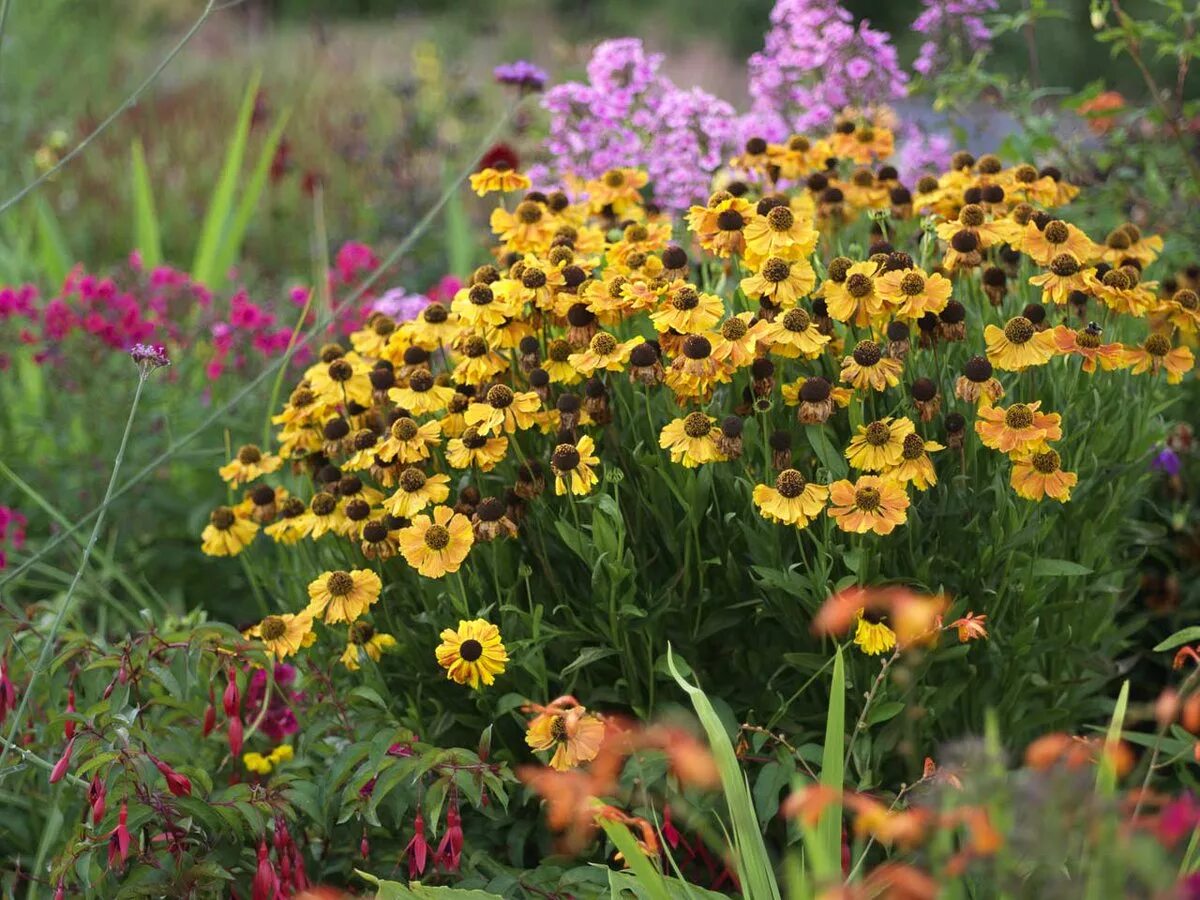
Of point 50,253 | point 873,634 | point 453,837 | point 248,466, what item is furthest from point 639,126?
point 50,253

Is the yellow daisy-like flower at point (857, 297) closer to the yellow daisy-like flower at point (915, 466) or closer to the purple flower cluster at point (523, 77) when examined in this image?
the yellow daisy-like flower at point (915, 466)

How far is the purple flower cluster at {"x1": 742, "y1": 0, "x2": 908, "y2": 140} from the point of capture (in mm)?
3166

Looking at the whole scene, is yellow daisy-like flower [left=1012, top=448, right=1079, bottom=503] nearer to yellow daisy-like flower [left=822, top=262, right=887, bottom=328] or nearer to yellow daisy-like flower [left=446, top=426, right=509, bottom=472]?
yellow daisy-like flower [left=822, top=262, right=887, bottom=328]

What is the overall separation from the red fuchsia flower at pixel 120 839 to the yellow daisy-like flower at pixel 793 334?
40.5 inches

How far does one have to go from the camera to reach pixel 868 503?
5.79 feet

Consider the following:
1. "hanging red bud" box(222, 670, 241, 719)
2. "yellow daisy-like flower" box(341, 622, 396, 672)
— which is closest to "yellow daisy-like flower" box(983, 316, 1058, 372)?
"yellow daisy-like flower" box(341, 622, 396, 672)

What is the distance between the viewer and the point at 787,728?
2.03 metres

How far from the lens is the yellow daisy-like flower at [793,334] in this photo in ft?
6.04

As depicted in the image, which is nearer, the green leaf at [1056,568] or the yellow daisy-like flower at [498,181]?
the green leaf at [1056,568]

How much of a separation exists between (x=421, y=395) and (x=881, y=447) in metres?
0.70

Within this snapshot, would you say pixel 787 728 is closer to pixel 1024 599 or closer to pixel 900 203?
pixel 1024 599

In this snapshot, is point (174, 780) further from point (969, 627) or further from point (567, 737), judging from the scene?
point (969, 627)

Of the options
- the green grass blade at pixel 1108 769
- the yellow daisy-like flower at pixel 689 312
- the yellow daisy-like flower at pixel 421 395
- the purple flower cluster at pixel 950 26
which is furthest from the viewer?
the purple flower cluster at pixel 950 26


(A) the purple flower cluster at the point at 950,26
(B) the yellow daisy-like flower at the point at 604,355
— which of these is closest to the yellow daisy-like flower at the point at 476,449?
(B) the yellow daisy-like flower at the point at 604,355
